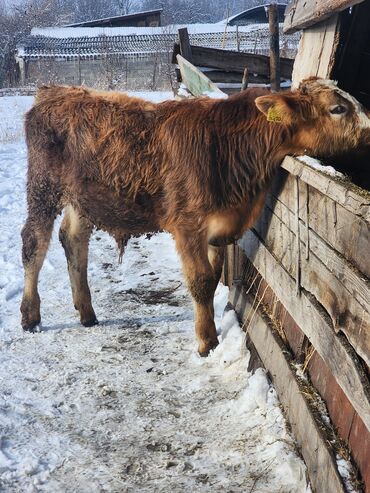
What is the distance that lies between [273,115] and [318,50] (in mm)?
1265

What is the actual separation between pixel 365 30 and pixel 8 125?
45.1ft

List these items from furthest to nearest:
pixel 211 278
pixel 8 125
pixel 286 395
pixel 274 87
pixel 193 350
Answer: pixel 8 125
pixel 274 87
pixel 193 350
pixel 211 278
pixel 286 395

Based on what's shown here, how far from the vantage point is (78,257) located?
16.7 feet

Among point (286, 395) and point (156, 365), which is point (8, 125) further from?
point (286, 395)

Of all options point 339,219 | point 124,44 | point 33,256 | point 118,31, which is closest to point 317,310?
point 339,219

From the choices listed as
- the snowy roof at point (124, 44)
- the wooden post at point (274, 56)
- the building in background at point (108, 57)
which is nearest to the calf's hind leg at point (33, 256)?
the wooden post at point (274, 56)

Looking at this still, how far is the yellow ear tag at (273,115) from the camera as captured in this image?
3.52m

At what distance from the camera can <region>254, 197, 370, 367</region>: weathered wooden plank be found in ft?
7.33

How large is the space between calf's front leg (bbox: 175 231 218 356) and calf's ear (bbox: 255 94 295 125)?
98 centimetres

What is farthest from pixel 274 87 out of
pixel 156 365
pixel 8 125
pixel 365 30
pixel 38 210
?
pixel 8 125

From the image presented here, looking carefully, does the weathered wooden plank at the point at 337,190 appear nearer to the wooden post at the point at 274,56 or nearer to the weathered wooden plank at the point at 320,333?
the weathered wooden plank at the point at 320,333

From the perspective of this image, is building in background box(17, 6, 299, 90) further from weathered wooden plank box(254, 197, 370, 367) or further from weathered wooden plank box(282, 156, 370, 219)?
weathered wooden plank box(282, 156, 370, 219)

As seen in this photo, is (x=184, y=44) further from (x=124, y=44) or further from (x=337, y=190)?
(x=124, y=44)

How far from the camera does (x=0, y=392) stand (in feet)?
12.7
